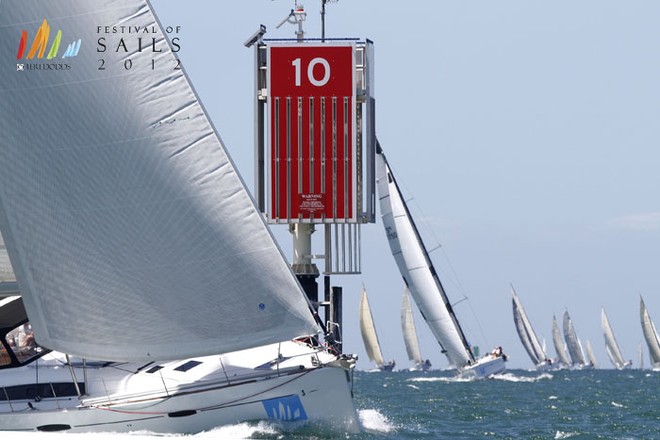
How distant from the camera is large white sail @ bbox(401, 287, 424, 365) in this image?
129m

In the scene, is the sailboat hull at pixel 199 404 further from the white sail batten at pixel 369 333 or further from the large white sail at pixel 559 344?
the large white sail at pixel 559 344

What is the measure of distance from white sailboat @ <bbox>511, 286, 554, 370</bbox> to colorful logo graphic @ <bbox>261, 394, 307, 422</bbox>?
107 metres

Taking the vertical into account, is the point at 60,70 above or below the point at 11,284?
above

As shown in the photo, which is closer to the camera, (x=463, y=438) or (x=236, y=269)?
(x=236, y=269)

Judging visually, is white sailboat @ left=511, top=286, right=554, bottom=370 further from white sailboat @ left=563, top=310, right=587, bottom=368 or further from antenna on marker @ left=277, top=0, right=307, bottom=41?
antenna on marker @ left=277, top=0, right=307, bottom=41

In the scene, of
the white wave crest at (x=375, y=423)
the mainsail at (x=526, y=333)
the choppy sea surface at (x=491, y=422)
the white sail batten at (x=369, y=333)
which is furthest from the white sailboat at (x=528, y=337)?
the white wave crest at (x=375, y=423)

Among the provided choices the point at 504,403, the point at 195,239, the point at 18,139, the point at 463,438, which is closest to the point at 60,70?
the point at 18,139

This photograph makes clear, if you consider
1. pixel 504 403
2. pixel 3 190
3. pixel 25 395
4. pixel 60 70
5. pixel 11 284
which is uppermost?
pixel 60 70

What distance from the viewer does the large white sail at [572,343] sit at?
502ft

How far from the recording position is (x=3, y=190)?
25.5 meters

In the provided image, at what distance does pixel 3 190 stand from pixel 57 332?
2662mm

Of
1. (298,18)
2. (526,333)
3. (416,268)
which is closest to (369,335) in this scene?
(526,333)

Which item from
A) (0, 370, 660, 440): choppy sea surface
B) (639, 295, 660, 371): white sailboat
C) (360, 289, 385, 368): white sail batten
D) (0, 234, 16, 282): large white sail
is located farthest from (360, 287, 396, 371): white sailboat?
(0, 234, 16, 282): large white sail

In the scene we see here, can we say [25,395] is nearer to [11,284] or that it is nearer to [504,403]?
[11,284]
